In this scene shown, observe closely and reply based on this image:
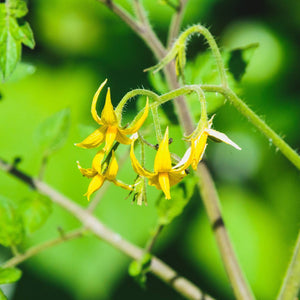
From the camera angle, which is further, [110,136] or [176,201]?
[176,201]

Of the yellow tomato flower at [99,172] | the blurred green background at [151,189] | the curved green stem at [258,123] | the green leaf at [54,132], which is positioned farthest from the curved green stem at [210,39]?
the blurred green background at [151,189]

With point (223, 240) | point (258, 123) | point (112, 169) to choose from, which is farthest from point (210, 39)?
point (223, 240)

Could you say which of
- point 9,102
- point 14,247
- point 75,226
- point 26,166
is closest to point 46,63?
point 9,102

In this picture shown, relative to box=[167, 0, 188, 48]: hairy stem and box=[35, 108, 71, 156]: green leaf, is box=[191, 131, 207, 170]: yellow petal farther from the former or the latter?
box=[35, 108, 71, 156]: green leaf

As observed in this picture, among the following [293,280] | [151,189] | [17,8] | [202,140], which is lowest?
[151,189]

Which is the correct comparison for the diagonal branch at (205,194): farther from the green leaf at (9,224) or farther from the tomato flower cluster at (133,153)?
the green leaf at (9,224)

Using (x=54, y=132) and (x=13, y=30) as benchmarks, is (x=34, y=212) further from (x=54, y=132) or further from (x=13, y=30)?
(x=13, y=30)
